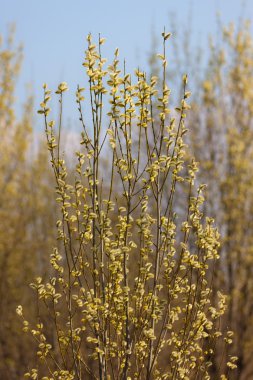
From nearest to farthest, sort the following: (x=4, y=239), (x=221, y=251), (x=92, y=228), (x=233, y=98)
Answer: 1. (x=92, y=228)
2. (x=221, y=251)
3. (x=233, y=98)
4. (x=4, y=239)

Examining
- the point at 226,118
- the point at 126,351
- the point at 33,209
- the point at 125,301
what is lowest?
the point at 126,351

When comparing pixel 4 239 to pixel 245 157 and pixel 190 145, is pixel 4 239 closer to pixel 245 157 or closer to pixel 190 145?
pixel 190 145

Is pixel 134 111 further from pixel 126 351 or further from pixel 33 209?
pixel 33 209

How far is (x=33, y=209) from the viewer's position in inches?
517

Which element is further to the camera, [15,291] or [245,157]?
[15,291]

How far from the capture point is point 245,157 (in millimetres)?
10609

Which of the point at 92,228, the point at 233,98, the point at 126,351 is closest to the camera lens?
the point at 126,351

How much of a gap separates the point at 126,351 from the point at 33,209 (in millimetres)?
9482

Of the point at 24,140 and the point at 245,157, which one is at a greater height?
the point at 24,140

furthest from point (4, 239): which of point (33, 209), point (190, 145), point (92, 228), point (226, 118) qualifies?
point (92, 228)

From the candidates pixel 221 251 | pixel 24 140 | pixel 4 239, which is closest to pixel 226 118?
pixel 221 251

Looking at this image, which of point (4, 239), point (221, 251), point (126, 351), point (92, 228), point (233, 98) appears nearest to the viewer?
point (126, 351)

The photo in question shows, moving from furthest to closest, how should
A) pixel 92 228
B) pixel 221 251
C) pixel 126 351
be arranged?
1. pixel 221 251
2. pixel 92 228
3. pixel 126 351

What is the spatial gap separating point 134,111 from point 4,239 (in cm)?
881
